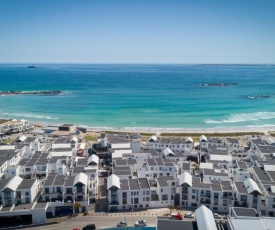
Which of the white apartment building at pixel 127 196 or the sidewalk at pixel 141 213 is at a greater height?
the white apartment building at pixel 127 196

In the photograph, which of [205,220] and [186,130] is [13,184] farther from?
[186,130]

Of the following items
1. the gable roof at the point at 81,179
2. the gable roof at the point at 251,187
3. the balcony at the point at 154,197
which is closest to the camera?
the gable roof at the point at 251,187

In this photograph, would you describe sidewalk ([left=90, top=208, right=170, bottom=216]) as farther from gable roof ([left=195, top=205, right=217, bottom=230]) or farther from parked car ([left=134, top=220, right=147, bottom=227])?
gable roof ([left=195, top=205, right=217, bottom=230])

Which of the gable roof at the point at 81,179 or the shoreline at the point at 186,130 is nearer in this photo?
the gable roof at the point at 81,179

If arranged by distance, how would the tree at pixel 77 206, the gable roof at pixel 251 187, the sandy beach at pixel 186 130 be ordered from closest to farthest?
the tree at pixel 77 206, the gable roof at pixel 251 187, the sandy beach at pixel 186 130

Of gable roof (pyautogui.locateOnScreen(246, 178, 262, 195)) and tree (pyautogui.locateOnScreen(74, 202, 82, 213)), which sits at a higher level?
Answer: gable roof (pyautogui.locateOnScreen(246, 178, 262, 195))

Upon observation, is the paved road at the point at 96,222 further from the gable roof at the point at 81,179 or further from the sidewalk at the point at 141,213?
the gable roof at the point at 81,179

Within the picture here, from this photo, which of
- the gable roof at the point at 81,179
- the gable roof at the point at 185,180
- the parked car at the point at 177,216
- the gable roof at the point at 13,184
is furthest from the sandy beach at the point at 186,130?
the parked car at the point at 177,216

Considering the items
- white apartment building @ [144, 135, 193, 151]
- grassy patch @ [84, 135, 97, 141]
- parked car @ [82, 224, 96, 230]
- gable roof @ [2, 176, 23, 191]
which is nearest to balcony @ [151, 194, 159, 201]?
parked car @ [82, 224, 96, 230]

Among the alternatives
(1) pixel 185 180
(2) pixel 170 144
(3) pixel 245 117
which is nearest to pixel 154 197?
(1) pixel 185 180
